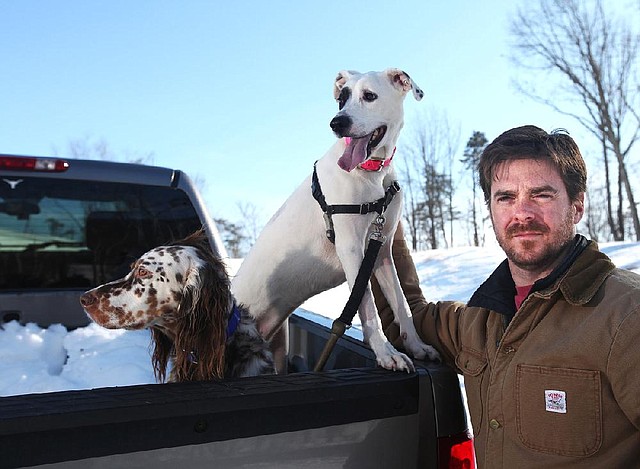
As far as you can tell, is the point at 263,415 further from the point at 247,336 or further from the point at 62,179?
the point at 62,179

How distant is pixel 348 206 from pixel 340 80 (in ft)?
2.93

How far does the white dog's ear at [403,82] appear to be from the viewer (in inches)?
112

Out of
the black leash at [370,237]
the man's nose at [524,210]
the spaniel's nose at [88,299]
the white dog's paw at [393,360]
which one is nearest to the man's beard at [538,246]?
the man's nose at [524,210]

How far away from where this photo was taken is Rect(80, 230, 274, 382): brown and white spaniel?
1912 millimetres

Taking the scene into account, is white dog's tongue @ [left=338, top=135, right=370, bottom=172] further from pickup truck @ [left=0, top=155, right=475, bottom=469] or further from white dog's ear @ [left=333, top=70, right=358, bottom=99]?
pickup truck @ [left=0, top=155, right=475, bottom=469]

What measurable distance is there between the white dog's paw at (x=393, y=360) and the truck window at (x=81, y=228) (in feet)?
5.45

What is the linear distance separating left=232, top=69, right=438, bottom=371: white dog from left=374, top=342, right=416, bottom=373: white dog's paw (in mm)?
331

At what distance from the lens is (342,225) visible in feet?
8.26

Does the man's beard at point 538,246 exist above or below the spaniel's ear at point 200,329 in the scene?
above

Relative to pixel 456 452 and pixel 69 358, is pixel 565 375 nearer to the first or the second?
pixel 456 452

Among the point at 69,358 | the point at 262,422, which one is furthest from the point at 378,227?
the point at 69,358

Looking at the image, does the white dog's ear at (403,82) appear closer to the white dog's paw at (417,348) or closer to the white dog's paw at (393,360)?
the white dog's paw at (417,348)

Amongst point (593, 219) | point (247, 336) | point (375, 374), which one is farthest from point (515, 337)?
point (593, 219)

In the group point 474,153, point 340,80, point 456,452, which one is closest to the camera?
point 456,452
